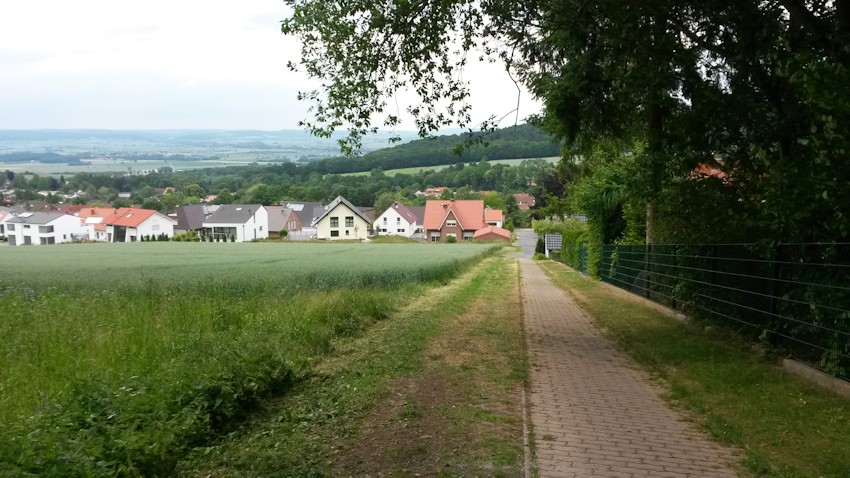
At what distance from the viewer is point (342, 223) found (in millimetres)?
91375

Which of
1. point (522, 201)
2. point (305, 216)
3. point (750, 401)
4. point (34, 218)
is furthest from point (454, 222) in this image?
point (750, 401)

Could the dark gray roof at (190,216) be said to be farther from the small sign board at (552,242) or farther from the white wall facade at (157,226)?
the small sign board at (552,242)

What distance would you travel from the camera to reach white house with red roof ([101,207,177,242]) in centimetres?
6719

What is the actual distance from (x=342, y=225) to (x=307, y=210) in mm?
25041

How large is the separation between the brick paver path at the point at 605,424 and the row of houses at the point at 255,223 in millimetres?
57460

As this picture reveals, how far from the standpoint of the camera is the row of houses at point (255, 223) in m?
60.1

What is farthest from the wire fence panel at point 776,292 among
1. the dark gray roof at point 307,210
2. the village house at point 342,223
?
the dark gray roof at point 307,210

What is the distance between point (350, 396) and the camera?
6961 millimetres

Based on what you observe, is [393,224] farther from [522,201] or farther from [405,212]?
→ [522,201]

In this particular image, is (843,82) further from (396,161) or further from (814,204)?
(396,161)

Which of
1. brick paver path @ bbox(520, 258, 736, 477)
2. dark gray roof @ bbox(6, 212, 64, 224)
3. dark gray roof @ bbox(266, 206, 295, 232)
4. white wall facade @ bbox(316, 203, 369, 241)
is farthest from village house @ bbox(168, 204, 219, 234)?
brick paver path @ bbox(520, 258, 736, 477)

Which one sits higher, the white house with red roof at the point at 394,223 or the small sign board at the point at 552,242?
the white house with red roof at the point at 394,223

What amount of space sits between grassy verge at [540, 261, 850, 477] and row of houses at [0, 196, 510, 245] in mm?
57834

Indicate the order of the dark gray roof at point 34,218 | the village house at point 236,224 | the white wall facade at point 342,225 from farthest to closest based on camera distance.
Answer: the white wall facade at point 342,225
the village house at point 236,224
the dark gray roof at point 34,218
